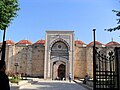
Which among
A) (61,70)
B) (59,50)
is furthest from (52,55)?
(61,70)

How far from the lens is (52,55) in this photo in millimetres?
37438

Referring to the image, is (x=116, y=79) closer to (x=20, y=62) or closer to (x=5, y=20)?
(x=5, y=20)

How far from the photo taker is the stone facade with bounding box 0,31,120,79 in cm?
A: 3728

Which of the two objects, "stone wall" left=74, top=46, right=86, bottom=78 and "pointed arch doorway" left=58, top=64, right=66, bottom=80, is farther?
"pointed arch doorway" left=58, top=64, right=66, bottom=80

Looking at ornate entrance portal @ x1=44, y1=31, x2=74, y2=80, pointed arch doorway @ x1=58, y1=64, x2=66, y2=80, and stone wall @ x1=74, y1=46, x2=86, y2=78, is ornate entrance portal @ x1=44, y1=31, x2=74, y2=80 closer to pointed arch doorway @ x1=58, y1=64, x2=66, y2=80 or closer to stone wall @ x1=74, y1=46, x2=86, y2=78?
stone wall @ x1=74, y1=46, x2=86, y2=78

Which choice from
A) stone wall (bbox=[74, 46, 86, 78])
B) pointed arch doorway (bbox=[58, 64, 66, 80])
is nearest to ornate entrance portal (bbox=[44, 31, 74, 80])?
stone wall (bbox=[74, 46, 86, 78])

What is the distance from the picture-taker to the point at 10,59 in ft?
129

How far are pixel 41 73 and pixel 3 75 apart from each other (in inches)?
1388

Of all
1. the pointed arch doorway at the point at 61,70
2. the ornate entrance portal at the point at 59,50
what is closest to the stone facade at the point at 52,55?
the ornate entrance portal at the point at 59,50

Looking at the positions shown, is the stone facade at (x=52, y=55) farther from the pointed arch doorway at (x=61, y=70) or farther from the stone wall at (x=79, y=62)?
the pointed arch doorway at (x=61, y=70)

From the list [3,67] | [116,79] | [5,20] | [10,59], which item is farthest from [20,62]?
[3,67]

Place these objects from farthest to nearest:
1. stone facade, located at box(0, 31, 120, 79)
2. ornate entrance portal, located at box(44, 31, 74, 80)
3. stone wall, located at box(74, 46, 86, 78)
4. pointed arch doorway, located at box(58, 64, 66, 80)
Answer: pointed arch doorway, located at box(58, 64, 66, 80) → stone wall, located at box(74, 46, 86, 78) → stone facade, located at box(0, 31, 120, 79) → ornate entrance portal, located at box(44, 31, 74, 80)

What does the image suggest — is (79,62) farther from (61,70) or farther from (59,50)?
(59,50)

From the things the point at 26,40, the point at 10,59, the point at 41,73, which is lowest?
the point at 41,73
